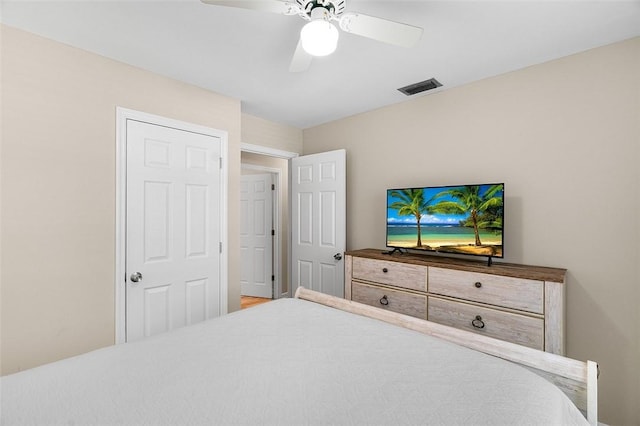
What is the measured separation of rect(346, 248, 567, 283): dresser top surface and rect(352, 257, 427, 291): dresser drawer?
0.04 metres

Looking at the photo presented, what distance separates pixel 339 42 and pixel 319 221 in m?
1.96

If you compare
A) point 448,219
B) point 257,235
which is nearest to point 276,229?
point 257,235

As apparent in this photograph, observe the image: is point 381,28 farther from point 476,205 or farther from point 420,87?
point 476,205

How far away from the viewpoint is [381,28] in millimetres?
1496

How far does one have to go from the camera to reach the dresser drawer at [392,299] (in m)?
2.39

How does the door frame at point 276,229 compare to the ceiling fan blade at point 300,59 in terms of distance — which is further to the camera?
the door frame at point 276,229

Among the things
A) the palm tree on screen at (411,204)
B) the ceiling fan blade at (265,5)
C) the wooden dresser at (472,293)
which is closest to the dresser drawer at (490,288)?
the wooden dresser at (472,293)

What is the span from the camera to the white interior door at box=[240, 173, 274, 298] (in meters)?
4.62

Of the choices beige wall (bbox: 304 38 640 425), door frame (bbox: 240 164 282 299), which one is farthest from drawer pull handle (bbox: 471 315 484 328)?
door frame (bbox: 240 164 282 299)

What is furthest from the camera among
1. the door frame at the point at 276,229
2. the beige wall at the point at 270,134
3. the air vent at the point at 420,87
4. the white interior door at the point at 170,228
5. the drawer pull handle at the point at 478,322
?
the door frame at the point at 276,229

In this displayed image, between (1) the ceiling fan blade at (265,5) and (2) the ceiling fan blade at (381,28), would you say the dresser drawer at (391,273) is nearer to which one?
(2) the ceiling fan blade at (381,28)

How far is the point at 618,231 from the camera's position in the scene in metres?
1.95

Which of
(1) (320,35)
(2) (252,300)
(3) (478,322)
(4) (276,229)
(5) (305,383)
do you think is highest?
(1) (320,35)

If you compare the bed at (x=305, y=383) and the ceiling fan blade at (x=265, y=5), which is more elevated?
the ceiling fan blade at (x=265, y=5)
